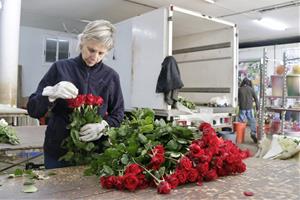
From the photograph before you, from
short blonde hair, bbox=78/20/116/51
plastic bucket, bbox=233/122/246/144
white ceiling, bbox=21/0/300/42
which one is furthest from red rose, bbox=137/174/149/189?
white ceiling, bbox=21/0/300/42

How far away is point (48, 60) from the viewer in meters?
8.32

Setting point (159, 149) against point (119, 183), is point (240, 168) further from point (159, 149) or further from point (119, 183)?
point (119, 183)

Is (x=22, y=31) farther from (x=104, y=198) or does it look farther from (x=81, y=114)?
(x=104, y=198)

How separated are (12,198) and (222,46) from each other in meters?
3.84

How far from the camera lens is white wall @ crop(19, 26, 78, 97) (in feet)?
25.9

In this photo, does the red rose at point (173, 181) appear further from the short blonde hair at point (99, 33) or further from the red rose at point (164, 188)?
the short blonde hair at point (99, 33)

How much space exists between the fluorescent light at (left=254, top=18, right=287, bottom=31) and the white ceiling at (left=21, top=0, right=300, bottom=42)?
177 mm

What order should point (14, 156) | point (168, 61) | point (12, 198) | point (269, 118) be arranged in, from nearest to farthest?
point (12, 198) → point (168, 61) → point (14, 156) → point (269, 118)

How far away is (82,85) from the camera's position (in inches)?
66.4

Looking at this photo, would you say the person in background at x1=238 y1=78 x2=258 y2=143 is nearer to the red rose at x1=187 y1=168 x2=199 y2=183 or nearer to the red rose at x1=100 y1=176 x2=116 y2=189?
the red rose at x1=187 y1=168 x2=199 y2=183

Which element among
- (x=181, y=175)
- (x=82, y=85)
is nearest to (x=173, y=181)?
(x=181, y=175)

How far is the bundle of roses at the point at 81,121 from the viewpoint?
135 centimetres

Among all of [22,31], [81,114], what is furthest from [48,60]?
[81,114]

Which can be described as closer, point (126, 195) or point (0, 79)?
point (126, 195)
